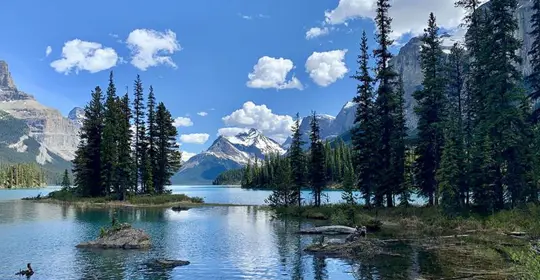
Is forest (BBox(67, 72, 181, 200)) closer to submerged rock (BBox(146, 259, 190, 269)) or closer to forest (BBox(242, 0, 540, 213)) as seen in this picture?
forest (BBox(242, 0, 540, 213))

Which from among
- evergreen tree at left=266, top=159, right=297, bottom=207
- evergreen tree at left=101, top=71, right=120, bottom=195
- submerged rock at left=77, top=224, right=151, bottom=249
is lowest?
submerged rock at left=77, top=224, right=151, bottom=249

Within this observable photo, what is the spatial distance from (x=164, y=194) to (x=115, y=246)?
5533 centimetres

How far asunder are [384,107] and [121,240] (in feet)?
110

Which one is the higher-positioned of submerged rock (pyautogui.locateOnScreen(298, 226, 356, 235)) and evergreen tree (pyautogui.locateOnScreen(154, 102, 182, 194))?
evergreen tree (pyautogui.locateOnScreen(154, 102, 182, 194))

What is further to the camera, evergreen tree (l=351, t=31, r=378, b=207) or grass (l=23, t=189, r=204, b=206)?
grass (l=23, t=189, r=204, b=206)

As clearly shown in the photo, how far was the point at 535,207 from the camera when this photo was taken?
37000mm

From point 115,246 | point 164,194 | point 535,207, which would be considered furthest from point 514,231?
point 164,194

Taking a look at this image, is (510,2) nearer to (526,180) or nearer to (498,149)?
(498,149)

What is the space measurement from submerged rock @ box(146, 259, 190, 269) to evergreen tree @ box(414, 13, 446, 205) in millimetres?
32478

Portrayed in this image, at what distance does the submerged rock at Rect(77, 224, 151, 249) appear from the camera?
32.9m

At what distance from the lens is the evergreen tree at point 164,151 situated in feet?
294

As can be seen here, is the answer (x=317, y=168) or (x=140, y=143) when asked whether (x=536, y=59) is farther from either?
(x=140, y=143)

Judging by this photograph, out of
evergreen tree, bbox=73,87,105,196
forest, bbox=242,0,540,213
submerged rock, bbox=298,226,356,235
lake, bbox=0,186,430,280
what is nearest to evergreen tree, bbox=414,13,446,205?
forest, bbox=242,0,540,213

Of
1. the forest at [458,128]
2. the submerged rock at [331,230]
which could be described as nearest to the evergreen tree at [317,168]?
the forest at [458,128]
